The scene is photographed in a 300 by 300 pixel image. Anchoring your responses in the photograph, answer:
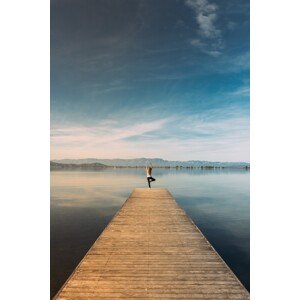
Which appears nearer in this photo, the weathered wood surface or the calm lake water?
the weathered wood surface

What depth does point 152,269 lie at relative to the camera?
200 inches

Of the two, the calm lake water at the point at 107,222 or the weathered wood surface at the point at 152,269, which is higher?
the weathered wood surface at the point at 152,269

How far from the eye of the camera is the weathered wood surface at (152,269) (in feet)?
14.0

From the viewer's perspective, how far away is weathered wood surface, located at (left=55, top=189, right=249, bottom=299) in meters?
4.28

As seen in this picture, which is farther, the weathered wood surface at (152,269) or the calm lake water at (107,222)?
the calm lake water at (107,222)

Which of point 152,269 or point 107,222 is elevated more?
point 152,269

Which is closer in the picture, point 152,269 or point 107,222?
point 152,269

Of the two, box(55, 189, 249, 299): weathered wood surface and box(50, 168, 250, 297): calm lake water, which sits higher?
box(55, 189, 249, 299): weathered wood surface
